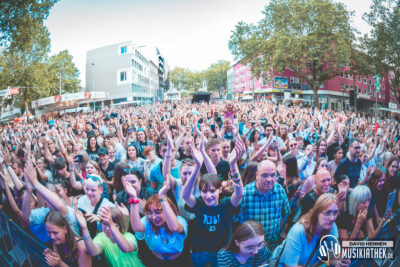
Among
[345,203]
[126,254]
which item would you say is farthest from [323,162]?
[126,254]

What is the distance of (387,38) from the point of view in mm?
4770

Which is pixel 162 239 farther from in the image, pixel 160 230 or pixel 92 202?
pixel 92 202

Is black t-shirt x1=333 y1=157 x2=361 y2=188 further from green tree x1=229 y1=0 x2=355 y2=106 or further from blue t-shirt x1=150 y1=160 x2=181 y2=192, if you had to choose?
green tree x1=229 y1=0 x2=355 y2=106

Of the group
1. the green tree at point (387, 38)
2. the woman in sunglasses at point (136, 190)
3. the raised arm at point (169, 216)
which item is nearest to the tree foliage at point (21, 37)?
the woman in sunglasses at point (136, 190)

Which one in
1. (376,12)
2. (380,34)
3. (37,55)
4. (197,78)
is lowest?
(37,55)

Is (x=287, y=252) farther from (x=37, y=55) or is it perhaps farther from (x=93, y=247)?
(x=37, y=55)

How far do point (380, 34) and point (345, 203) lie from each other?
160 inches

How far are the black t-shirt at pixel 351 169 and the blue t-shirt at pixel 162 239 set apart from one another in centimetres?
278

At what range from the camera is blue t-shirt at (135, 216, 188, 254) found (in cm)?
207

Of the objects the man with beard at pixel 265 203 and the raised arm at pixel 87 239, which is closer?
the raised arm at pixel 87 239

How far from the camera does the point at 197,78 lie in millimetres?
43688

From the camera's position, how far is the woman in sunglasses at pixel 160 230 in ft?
6.66

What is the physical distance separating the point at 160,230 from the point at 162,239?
0.08 meters

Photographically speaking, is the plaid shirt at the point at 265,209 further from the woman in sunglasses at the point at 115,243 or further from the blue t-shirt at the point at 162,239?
the woman in sunglasses at the point at 115,243
